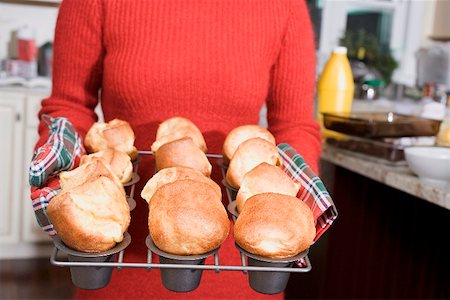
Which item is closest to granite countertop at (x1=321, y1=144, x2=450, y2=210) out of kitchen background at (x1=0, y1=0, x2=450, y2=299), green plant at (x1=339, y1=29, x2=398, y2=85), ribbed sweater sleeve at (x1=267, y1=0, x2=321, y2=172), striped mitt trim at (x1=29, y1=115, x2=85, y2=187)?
kitchen background at (x1=0, y1=0, x2=450, y2=299)

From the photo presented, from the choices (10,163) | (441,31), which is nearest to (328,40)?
(441,31)

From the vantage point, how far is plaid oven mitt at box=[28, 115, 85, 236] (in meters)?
0.65

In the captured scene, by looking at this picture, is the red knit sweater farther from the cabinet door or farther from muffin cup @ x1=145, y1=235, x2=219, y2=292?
the cabinet door

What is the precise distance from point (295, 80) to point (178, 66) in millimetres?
223

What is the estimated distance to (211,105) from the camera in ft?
3.32

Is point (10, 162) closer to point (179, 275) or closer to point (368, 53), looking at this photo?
point (368, 53)

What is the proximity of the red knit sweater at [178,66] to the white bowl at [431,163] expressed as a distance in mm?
393

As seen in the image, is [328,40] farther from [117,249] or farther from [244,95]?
[117,249]

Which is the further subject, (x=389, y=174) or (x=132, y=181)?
(x=389, y=174)

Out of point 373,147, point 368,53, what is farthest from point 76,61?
point 368,53

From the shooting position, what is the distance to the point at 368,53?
337cm

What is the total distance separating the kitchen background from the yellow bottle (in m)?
0.15

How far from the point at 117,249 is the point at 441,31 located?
3.54 m

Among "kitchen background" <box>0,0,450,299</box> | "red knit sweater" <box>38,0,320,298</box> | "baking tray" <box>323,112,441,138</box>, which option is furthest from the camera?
"kitchen background" <box>0,0,450,299</box>
